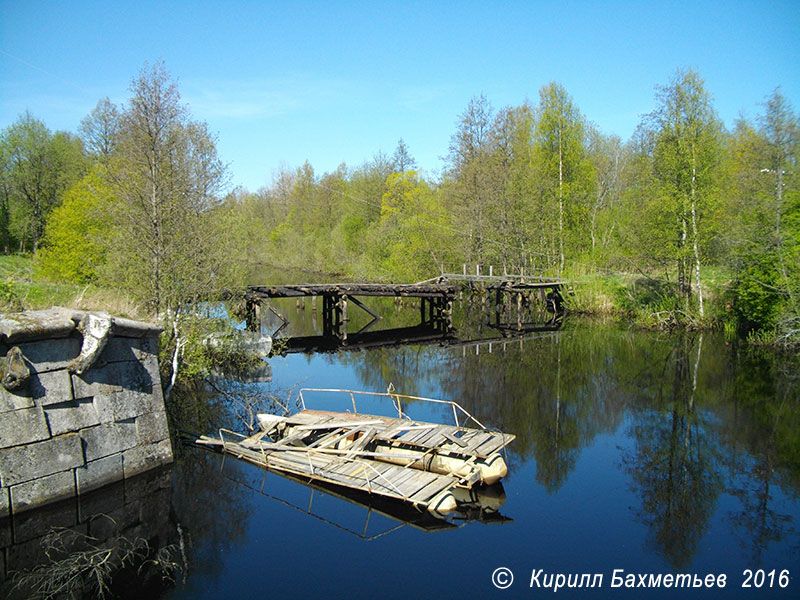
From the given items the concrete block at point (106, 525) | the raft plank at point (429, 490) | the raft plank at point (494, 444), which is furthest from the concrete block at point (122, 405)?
the raft plank at point (494, 444)

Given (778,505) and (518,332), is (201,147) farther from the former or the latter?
(778,505)

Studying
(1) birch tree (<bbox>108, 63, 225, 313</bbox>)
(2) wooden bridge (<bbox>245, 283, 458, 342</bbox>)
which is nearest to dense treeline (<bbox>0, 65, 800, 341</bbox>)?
(1) birch tree (<bbox>108, 63, 225, 313</bbox>)

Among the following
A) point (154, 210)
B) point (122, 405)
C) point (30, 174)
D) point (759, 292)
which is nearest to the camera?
point (122, 405)

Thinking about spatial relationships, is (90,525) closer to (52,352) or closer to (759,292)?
(52,352)

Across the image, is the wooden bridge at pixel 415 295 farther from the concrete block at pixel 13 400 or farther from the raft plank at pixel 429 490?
the raft plank at pixel 429 490

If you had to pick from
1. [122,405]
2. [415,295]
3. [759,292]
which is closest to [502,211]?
[415,295]

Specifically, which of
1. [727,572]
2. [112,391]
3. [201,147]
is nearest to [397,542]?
[727,572]

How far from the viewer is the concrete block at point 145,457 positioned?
8.89 meters

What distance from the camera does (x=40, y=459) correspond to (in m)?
7.82

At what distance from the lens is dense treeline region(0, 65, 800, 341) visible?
43.8 ft

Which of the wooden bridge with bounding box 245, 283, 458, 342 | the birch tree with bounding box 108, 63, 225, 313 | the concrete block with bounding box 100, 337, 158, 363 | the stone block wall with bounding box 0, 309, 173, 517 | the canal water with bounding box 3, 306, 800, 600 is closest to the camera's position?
the canal water with bounding box 3, 306, 800, 600

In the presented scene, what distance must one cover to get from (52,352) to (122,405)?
4.30 ft

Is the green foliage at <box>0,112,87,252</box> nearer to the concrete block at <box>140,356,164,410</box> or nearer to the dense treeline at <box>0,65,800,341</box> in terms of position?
the dense treeline at <box>0,65,800,341</box>

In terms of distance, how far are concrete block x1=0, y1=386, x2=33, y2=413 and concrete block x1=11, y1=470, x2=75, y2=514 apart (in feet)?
3.47
